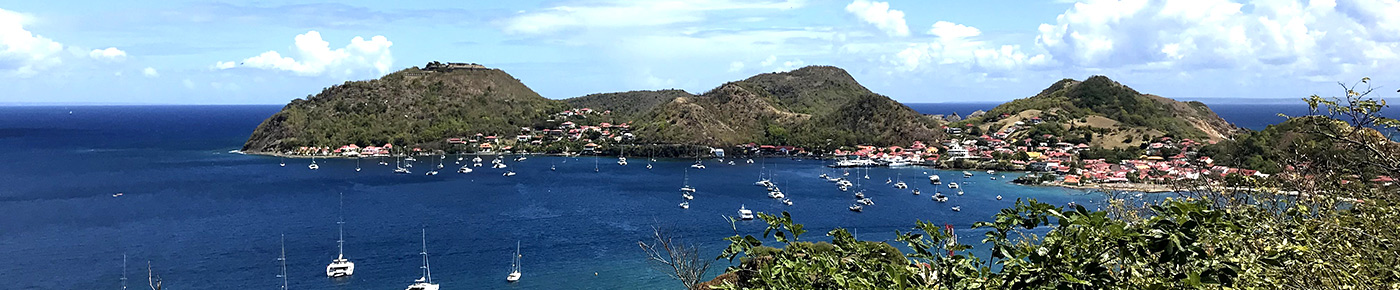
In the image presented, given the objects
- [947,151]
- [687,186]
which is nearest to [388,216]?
[687,186]

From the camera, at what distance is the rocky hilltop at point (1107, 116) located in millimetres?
85125

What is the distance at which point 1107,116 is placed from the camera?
9619cm

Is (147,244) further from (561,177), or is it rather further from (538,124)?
(538,124)

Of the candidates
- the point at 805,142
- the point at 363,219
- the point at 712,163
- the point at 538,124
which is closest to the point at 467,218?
the point at 363,219

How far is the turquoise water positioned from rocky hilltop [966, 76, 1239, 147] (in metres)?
24.3

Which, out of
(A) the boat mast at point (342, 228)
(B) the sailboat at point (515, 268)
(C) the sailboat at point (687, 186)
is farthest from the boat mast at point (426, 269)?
(C) the sailboat at point (687, 186)

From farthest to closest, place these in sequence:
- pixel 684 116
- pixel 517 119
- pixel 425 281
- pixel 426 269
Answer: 1. pixel 517 119
2. pixel 684 116
3. pixel 426 269
4. pixel 425 281

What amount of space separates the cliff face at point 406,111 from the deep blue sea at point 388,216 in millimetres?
13055

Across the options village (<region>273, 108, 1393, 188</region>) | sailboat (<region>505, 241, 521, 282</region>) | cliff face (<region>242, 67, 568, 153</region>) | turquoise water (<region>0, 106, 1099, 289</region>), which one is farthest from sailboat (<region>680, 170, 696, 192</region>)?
cliff face (<region>242, 67, 568, 153</region>)

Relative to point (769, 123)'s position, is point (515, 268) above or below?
below

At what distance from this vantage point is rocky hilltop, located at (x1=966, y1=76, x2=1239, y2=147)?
8512 centimetres

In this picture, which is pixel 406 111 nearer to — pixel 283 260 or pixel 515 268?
pixel 283 260

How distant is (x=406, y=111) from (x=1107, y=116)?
3493 inches

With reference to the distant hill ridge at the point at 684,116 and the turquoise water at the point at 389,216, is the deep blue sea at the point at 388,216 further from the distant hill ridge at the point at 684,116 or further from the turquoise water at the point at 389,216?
the distant hill ridge at the point at 684,116
